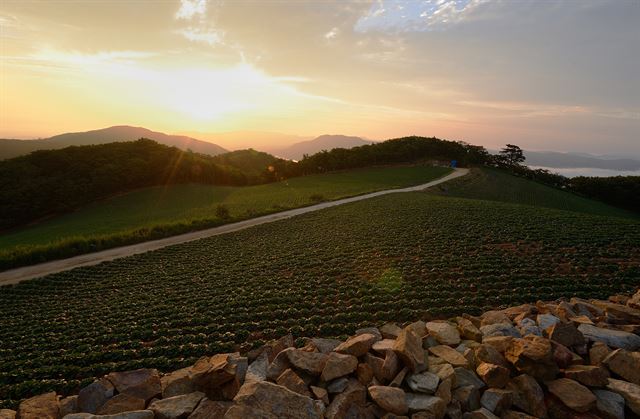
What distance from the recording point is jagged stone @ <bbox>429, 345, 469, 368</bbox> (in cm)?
877

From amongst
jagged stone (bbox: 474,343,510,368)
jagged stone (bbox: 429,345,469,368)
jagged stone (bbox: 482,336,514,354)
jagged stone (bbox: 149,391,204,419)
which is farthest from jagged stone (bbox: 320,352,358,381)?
jagged stone (bbox: 482,336,514,354)

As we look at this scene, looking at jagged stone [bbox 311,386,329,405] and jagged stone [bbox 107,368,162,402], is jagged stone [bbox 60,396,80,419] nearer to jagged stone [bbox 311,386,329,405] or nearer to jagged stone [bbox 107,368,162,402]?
jagged stone [bbox 107,368,162,402]

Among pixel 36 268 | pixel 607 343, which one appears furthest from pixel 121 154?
pixel 607 343

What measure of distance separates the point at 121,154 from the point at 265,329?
80.7m

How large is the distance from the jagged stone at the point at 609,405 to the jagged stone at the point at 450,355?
9.25ft

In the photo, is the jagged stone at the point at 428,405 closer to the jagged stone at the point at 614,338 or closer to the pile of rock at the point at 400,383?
the pile of rock at the point at 400,383

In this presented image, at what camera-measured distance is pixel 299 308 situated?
1588 centimetres

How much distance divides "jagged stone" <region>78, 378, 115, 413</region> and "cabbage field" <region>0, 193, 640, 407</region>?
309 cm

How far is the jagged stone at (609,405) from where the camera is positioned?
24.4 feet

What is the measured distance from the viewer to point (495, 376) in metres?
8.20

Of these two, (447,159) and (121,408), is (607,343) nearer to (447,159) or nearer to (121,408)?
(121,408)

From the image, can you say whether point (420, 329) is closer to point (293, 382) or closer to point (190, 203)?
point (293, 382)

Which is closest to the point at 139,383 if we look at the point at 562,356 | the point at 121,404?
the point at 121,404

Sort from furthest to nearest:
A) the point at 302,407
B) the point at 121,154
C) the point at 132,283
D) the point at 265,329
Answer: the point at 121,154
the point at 132,283
the point at 265,329
the point at 302,407
